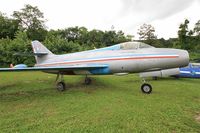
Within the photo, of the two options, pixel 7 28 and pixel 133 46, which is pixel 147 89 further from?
pixel 7 28

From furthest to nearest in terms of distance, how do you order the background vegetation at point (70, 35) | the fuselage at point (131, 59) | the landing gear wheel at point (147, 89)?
1. the background vegetation at point (70, 35)
2. the landing gear wheel at point (147, 89)
3. the fuselage at point (131, 59)

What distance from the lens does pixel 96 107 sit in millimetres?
5473

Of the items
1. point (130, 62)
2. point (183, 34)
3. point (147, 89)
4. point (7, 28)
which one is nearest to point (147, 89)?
point (147, 89)

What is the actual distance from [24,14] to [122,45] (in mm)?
55634

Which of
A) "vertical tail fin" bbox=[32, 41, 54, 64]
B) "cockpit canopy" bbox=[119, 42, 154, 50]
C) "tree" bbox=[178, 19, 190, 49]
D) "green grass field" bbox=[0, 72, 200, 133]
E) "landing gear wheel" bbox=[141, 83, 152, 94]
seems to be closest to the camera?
"green grass field" bbox=[0, 72, 200, 133]

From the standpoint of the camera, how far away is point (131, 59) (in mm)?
7824

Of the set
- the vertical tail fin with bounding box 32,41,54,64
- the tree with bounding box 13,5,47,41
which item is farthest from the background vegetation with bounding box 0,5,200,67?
the vertical tail fin with bounding box 32,41,54,64

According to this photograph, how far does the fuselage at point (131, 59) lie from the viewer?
283 inches

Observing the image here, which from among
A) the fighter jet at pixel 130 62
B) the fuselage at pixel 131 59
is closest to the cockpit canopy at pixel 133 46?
the fighter jet at pixel 130 62

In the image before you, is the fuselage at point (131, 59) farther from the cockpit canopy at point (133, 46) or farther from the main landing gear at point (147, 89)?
the main landing gear at point (147, 89)

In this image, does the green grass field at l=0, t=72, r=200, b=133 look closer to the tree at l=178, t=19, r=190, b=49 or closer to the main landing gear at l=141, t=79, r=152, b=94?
the main landing gear at l=141, t=79, r=152, b=94

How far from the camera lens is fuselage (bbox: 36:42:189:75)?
7191 mm

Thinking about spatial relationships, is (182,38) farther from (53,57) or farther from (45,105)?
(45,105)

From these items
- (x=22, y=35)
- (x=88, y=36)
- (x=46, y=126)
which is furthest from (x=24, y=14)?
(x=46, y=126)
